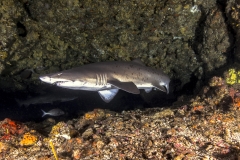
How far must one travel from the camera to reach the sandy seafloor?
2.66 metres

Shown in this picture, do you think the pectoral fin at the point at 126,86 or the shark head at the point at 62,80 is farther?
the pectoral fin at the point at 126,86

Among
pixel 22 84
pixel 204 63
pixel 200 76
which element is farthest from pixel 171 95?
pixel 22 84

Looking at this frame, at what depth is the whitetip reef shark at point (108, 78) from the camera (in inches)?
133

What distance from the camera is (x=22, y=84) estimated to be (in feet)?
25.3

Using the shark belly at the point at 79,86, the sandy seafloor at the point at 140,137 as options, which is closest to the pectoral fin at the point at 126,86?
the shark belly at the point at 79,86

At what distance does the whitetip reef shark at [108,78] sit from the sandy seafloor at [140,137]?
23.3 inches

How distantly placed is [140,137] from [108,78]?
4.47 ft

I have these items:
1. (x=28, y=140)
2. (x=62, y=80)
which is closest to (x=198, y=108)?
(x=62, y=80)

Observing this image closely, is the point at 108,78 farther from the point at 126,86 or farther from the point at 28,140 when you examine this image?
the point at 28,140

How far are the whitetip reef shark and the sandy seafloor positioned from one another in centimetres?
59

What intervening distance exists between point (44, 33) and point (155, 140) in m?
4.42

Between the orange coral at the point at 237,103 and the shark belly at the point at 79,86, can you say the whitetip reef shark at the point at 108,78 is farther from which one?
the orange coral at the point at 237,103

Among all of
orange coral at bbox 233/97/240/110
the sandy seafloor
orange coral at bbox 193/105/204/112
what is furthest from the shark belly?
orange coral at bbox 233/97/240/110

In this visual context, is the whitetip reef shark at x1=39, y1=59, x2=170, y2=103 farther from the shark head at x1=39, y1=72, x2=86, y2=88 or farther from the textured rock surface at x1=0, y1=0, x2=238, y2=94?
the textured rock surface at x1=0, y1=0, x2=238, y2=94
